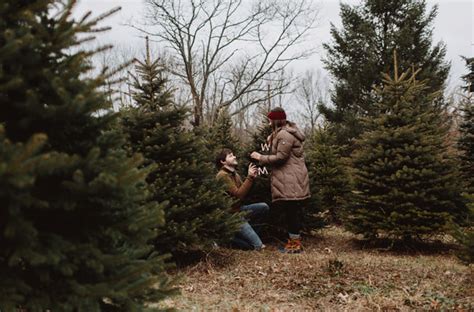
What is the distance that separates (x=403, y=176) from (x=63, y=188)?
20.3 feet

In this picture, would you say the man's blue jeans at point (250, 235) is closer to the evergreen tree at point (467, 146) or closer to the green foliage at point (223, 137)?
the green foliage at point (223, 137)

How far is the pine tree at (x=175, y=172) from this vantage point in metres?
5.39

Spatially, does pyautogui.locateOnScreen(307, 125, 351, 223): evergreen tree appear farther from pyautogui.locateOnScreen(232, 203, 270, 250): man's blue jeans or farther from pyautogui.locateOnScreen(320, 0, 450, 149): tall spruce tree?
pyautogui.locateOnScreen(320, 0, 450, 149): tall spruce tree

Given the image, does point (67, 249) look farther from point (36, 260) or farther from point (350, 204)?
point (350, 204)

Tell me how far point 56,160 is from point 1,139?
31cm

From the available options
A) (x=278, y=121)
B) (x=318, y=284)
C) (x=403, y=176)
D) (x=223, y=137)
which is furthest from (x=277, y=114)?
(x=223, y=137)

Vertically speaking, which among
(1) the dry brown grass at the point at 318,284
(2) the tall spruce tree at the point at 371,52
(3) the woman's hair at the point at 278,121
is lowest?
(1) the dry brown grass at the point at 318,284

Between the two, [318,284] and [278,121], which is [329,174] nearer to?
[278,121]

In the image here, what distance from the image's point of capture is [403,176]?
276 inches

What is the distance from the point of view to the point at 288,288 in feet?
15.9

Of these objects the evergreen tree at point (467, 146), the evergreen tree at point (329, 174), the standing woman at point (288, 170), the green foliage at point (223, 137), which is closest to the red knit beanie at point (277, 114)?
the standing woman at point (288, 170)

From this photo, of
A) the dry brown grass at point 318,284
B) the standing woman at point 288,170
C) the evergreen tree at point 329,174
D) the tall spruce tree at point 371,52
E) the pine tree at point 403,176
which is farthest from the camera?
the tall spruce tree at point 371,52

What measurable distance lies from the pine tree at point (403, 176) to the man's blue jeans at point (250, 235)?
1753mm

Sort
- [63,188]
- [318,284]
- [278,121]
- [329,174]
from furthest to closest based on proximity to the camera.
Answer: [329,174] → [278,121] → [318,284] → [63,188]
